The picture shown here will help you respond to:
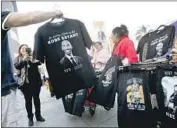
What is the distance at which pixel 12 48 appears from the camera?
1060 millimetres

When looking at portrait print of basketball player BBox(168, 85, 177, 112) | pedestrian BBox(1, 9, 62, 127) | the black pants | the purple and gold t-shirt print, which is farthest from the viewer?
the black pants

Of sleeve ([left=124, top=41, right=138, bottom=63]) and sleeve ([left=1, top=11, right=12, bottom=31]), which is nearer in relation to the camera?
sleeve ([left=1, top=11, right=12, bottom=31])

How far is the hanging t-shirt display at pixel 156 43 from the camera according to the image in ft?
3.09

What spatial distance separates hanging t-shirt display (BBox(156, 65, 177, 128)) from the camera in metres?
0.80

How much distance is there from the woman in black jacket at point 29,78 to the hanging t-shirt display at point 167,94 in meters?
0.58

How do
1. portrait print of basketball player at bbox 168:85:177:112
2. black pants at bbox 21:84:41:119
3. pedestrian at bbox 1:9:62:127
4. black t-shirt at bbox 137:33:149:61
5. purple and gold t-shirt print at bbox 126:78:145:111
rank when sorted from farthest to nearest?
black pants at bbox 21:84:41:119 < black t-shirt at bbox 137:33:149:61 < purple and gold t-shirt print at bbox 126:78:145:111 < portrait print of basketball player at bbox 168:85:177:112 < pedestrian at bbox 1:9:62:127

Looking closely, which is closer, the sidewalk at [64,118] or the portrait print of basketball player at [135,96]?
the portrait print of basketball player at [135,96]

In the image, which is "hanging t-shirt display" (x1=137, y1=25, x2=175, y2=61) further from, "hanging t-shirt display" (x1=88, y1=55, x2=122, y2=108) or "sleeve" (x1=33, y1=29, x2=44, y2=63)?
"sleeve" (x1=33, y1=29, x2=44, y2=63)

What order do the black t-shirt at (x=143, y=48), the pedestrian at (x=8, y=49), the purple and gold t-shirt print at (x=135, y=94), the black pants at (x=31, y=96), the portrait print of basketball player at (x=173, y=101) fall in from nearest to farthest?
the pedestrian at (x=8, y=49) < the portrait print of basketball player at (x=173, y=101) < the purple and gold t-shirt print at (x=135, y=94) < the black t-shirt at (x=143, y=48) < the black pants at (x=31, y=96)

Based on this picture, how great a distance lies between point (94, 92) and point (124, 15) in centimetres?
42

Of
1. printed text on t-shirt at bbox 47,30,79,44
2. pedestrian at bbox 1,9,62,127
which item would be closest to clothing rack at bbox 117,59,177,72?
printed text on t-shirt at bbox 47,30,79,44

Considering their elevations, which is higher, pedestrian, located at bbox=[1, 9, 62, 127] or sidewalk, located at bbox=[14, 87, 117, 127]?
pedestrian, located at bbox=[1, 9, 62, 127]

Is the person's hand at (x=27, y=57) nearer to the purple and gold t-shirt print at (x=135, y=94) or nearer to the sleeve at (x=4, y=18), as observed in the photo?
the sleeve at (x=4, y=18)

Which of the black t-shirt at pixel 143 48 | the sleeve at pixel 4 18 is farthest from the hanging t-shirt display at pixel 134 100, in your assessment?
the sleeve at pixel 4 18
